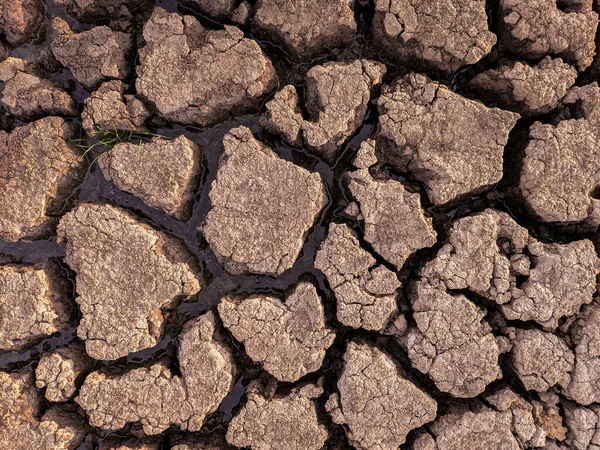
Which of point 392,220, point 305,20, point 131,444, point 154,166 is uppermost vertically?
point 305,20

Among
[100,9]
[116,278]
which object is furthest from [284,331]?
[100,9]

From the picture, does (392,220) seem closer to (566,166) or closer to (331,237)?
(331,237)

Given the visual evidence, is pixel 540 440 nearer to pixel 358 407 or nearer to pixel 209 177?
pixel 358 407

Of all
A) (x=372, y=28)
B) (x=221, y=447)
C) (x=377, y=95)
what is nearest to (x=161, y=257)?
(x=221, y=447)

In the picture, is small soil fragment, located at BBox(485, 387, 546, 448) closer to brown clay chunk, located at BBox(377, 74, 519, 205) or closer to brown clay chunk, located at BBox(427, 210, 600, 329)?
brown clay chunk, located at BBox(427, 210, 600, 329)

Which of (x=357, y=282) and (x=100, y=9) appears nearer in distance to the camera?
(x=357, y=282)

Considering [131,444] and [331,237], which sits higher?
[331,237]

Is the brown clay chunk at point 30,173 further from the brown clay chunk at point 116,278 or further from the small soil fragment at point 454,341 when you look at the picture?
the small soil fragment at point 454,341

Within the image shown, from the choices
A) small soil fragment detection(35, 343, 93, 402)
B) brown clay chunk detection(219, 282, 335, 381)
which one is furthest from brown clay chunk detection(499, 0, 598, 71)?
small soil fragment detection(35, 343, 93, 402)
